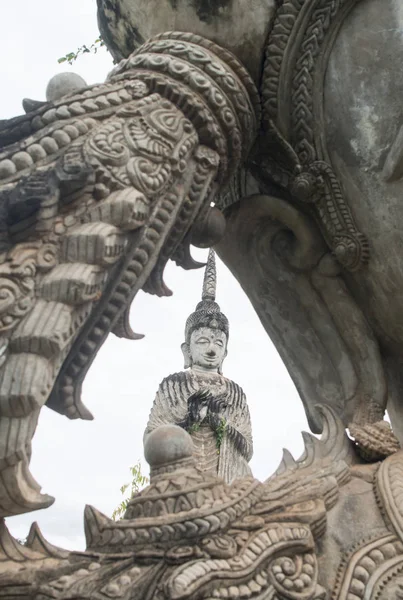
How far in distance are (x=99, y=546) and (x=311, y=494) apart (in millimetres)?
662

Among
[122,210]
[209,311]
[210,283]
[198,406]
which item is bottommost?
[122,210]

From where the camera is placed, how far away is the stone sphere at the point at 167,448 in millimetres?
2191

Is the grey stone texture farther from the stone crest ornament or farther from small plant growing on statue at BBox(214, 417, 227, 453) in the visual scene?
small plant growing on statue at BBox(214, 417, 227, 453)

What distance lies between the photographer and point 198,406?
240 inches

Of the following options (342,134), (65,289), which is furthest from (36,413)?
(342,134)

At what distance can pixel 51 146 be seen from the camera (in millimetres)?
2203

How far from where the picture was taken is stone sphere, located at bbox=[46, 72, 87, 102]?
2459 millimetres

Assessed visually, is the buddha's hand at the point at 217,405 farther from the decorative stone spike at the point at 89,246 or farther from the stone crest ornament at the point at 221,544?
the decorative stone spike at the point at 89,246

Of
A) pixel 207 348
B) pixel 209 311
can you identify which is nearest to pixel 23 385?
pixel 207 348

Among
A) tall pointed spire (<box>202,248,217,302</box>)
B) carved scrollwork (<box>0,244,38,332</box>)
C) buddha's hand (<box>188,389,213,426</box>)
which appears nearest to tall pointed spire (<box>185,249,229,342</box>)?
tall pointed spire (<box>202,248,217,302</box>)

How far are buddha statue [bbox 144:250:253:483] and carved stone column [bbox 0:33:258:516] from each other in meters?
3.22

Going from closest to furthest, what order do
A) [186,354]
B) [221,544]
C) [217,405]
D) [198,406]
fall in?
1. [221,544]
2. [198,406]
3. [217,405]
4. [186,354]

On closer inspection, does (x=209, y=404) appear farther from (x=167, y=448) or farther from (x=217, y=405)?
(x=167, y=448)

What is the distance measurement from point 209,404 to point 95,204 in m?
4.20
